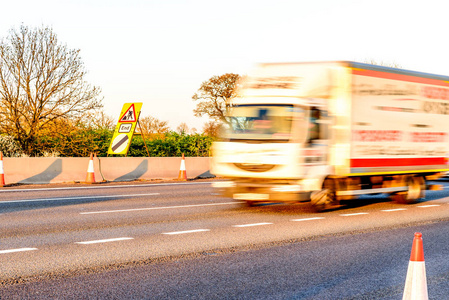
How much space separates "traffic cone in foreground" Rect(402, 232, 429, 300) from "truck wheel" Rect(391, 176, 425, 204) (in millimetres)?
10572

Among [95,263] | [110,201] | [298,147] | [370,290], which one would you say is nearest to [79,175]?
[110,201]

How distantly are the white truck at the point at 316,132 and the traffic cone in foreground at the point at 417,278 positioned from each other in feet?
23.7

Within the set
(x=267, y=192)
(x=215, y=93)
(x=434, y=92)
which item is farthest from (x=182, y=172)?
(x=215, y=93)

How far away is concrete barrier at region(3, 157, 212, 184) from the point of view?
738 inches

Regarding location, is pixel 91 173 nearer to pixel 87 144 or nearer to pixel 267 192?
pixel 87 144

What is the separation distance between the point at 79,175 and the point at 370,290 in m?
15.3

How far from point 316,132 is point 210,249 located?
15.1ft

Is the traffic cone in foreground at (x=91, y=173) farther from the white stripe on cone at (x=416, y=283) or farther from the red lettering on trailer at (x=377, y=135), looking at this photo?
the white stripe on cone at (x=416, y=283)

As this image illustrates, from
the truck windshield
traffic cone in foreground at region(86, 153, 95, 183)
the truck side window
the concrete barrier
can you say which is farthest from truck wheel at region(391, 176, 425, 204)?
the concrete barrier

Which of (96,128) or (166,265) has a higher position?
(96,128)

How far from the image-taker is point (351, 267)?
699 cm

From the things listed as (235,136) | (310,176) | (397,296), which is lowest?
(397,296)

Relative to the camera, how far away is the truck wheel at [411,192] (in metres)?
14.4

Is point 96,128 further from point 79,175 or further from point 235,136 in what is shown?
point 235,136
